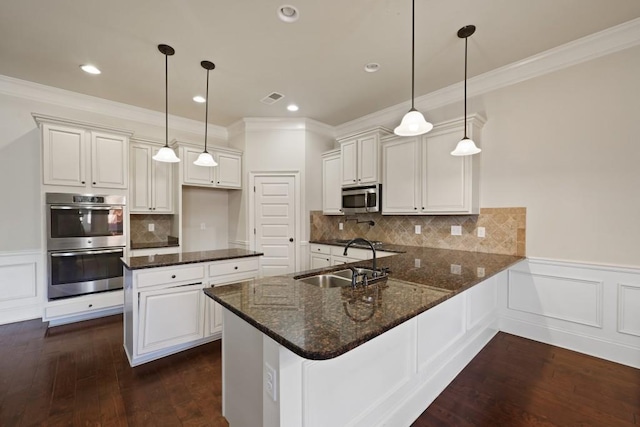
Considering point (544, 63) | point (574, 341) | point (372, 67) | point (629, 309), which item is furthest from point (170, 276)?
point (544, 63)

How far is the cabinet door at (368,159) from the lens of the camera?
12.5 feet

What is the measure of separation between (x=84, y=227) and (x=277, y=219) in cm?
248

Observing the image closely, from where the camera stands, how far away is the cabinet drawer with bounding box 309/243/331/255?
4.22 metres

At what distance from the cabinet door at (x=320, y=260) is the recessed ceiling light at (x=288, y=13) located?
3.03 meters

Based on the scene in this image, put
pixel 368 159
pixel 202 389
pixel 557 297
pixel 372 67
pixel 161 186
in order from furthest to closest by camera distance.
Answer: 1. pixel 161 186
2. pixel 368 159
3. pixel 372 67
4. pixel 557 297
5. pixel 202 389

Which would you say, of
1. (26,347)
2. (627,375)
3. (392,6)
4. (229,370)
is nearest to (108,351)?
(26,347)

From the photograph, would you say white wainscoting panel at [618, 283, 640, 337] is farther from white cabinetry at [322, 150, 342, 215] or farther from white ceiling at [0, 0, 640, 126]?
white cabinetry at [322, 150, 342, 215]

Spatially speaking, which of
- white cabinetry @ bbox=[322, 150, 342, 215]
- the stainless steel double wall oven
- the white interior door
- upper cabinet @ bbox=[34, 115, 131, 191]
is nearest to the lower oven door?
the stainless steel double wall oven

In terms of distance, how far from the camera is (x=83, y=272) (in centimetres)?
326

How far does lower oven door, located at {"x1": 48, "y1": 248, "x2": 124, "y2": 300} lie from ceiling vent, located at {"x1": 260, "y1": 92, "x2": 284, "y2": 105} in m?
2.77

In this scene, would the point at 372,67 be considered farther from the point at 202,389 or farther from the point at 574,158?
the point at 202,389

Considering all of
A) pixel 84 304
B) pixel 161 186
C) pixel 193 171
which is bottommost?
pixel 84 304

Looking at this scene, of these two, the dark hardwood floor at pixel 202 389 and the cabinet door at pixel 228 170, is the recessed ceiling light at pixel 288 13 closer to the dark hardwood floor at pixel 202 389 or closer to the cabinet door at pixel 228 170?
the cabinet door at pixel 228 170

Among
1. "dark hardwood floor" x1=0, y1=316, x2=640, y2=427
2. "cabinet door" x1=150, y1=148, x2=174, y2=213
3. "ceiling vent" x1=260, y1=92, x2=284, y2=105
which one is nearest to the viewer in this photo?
"dark hardwood floor" x1=0, y1=316, x2=640, y2=427
